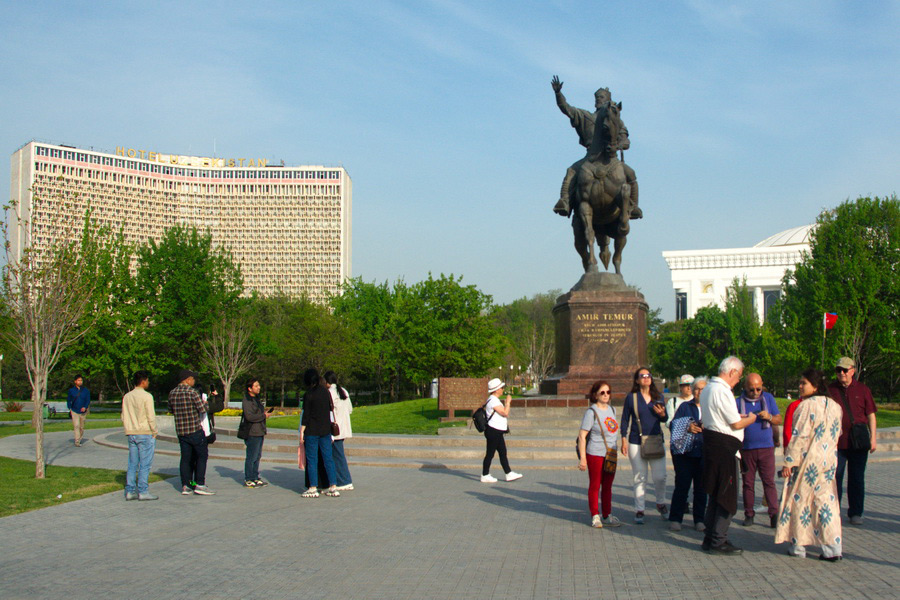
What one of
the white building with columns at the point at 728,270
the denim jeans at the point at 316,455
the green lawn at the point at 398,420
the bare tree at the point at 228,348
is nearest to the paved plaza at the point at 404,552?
the denim jeans at the point at 316,455

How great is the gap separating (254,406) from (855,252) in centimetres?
3756

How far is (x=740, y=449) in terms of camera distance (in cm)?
875

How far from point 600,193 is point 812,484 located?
1301 centimetres

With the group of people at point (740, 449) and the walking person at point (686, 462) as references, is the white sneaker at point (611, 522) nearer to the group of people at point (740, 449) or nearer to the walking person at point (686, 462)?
the group of people at point (740, 449)

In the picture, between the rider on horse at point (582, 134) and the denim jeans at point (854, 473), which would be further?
the rider on horse at point (582, 134)

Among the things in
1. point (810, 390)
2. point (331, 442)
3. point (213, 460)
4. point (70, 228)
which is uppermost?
point (70, 228)

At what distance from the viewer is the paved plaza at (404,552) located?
618cm

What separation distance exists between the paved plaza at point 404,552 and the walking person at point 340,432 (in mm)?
286

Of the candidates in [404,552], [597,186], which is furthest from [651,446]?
[597,186]

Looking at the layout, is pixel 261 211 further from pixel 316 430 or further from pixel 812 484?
pixel 812 484

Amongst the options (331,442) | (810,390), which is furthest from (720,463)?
(331,442)

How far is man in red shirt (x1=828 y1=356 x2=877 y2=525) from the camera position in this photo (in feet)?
27.8

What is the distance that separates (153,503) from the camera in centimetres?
1072

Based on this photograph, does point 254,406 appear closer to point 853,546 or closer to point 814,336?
point 853,546
